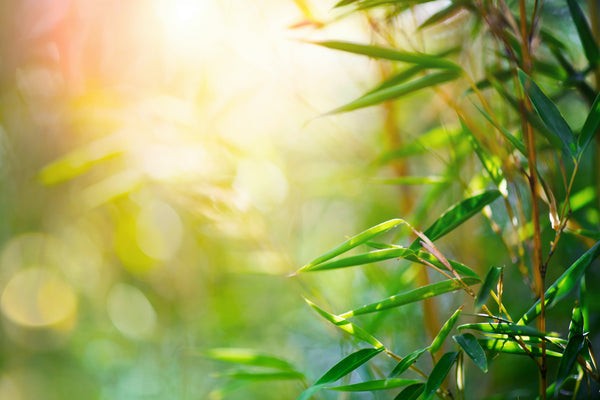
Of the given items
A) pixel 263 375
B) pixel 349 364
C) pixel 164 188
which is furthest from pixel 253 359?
pixel 164 188

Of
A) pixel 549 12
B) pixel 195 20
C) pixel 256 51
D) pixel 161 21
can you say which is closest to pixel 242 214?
pixel 256 51

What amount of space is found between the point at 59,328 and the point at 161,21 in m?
0.98

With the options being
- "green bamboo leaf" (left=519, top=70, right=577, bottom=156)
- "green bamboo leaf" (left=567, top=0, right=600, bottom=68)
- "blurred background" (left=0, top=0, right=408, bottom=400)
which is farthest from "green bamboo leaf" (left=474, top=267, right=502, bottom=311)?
"blurred background" (left=0, top=0, right=408, bottom=400)

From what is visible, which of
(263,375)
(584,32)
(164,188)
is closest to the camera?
(584,32)

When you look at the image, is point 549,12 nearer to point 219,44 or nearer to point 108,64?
point 219,44

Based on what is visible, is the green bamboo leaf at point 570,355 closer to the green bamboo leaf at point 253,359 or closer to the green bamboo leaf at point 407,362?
the green bamboo leaf at point 407,362

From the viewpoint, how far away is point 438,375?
1.63ft

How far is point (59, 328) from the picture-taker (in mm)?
1657

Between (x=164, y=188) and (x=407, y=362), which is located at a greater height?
(x=164, y=188)

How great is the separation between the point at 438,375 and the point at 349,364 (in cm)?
8

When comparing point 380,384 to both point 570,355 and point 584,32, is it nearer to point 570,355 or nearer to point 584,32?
point 570,355

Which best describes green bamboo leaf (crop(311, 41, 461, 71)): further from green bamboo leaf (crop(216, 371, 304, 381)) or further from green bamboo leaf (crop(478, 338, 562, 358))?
green bamboo leaf (crop(216, 371, 304, 381))

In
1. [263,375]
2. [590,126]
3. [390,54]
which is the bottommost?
[263,375]

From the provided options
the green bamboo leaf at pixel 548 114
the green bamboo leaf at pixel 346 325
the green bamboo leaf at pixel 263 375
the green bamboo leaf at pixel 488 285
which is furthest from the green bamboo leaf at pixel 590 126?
the green bamboo leaf at pixel 263 375
